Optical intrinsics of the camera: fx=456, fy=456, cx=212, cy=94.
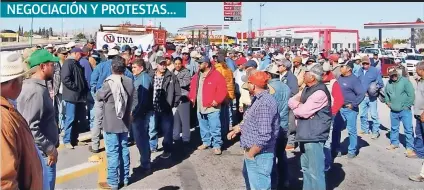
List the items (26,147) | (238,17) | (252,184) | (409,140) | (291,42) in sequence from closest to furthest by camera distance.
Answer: (26,147), (252,184), (409,140), (238,17), (291,42)

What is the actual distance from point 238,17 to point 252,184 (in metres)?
17.3

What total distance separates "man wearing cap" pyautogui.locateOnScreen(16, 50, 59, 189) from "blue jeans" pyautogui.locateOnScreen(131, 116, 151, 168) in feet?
7.68

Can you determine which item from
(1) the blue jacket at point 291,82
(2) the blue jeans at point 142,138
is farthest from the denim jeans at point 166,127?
(1) the blue jacket at point 291,82

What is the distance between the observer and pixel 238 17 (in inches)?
847

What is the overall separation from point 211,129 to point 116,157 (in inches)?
102

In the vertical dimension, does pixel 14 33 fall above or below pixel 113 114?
above

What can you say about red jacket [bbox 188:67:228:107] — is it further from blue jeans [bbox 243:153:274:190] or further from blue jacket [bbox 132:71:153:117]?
blue jeans [bbox 243:153:274:190]

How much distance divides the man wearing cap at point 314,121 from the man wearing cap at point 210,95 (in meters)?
2.61

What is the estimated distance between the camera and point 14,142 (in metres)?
2.44

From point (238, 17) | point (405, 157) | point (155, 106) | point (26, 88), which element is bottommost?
point (405, 157)

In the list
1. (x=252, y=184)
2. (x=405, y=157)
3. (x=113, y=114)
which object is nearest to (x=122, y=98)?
(x=113, y=114)

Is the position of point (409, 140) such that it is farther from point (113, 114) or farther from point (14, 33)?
point (14, 33)

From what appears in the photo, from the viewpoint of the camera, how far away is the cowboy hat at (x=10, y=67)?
2623mm

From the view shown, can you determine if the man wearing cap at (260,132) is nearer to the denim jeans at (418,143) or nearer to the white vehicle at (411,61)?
the denim jeans at (418,143)
